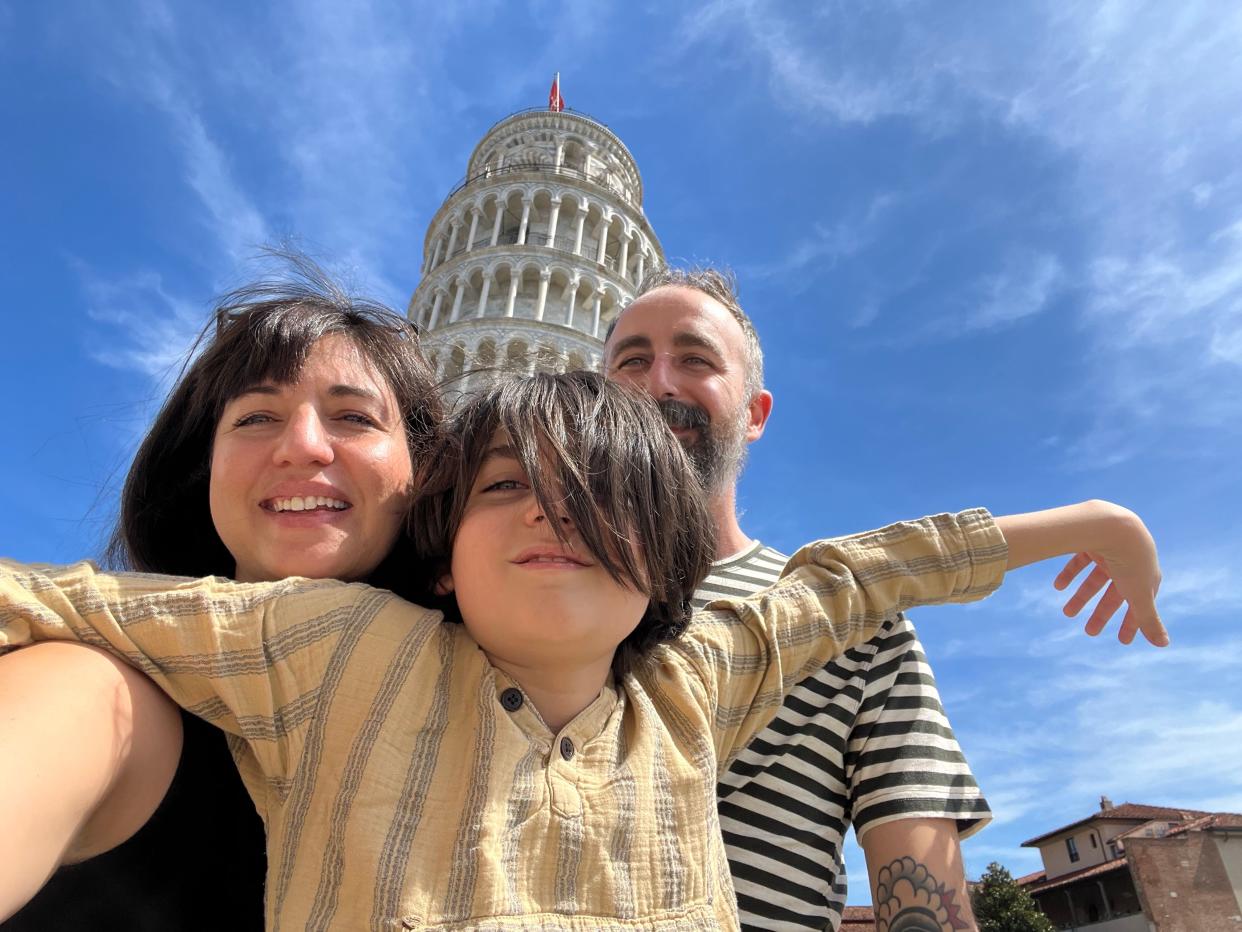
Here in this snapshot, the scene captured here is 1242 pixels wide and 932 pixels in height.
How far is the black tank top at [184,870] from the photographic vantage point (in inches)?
52.9

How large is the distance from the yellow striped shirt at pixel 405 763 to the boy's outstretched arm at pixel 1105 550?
45.7 inches

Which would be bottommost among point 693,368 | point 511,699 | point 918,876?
point 918,876

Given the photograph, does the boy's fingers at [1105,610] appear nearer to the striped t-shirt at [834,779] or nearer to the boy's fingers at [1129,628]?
the boy's fingers at [1129,628]

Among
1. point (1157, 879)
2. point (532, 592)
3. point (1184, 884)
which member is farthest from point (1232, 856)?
point (532, 592)

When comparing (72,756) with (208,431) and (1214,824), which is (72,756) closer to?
(208,431)

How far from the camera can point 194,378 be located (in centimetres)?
219

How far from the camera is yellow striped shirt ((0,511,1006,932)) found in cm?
133

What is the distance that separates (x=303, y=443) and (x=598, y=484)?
0.70 metres

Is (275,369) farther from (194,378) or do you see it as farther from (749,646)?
(749,646)

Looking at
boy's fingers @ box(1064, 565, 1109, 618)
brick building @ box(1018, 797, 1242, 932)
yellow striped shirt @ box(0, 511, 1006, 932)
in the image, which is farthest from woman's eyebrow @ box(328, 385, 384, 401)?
brick building @ box(1018, 797, 1242, 932)

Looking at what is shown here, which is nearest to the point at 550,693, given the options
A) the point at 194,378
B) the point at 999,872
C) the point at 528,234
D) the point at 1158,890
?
the point at 194,378

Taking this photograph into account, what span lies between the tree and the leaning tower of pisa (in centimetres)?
2618

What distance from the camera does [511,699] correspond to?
164 centimetres

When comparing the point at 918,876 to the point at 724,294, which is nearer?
the point at 918,876
